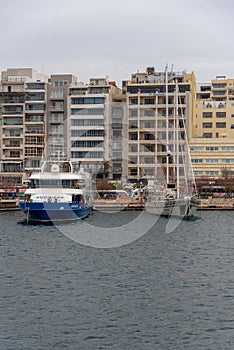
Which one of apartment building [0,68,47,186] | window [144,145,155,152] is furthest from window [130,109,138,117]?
apartment building [0,68,47,186]

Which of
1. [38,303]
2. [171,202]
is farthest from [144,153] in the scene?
[38,303]

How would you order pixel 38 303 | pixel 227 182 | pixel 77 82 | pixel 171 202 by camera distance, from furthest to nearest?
A: pixel 77 82, pixel 227 182, pixel 171 202, pixel 38 303

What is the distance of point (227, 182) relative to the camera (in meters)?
106

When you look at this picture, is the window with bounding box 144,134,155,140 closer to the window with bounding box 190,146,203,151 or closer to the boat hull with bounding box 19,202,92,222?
the window with bounding box 190,146,203,151

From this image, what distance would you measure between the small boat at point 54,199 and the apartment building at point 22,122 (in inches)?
2026

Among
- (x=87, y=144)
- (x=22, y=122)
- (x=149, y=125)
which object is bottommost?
(x=87, y=144)

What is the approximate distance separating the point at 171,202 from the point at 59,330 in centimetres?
5103

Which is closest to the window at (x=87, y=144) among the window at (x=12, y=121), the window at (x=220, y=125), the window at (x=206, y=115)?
the window at (x=12, y=121)

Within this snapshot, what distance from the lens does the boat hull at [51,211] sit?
206 feet

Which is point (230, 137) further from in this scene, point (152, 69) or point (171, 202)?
point (171, 202)

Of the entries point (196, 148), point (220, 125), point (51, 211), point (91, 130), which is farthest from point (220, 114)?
point (51, 211)

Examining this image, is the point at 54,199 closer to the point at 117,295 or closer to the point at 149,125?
the point at 117,295

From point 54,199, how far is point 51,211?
2253 mm

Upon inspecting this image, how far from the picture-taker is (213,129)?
126 meters
